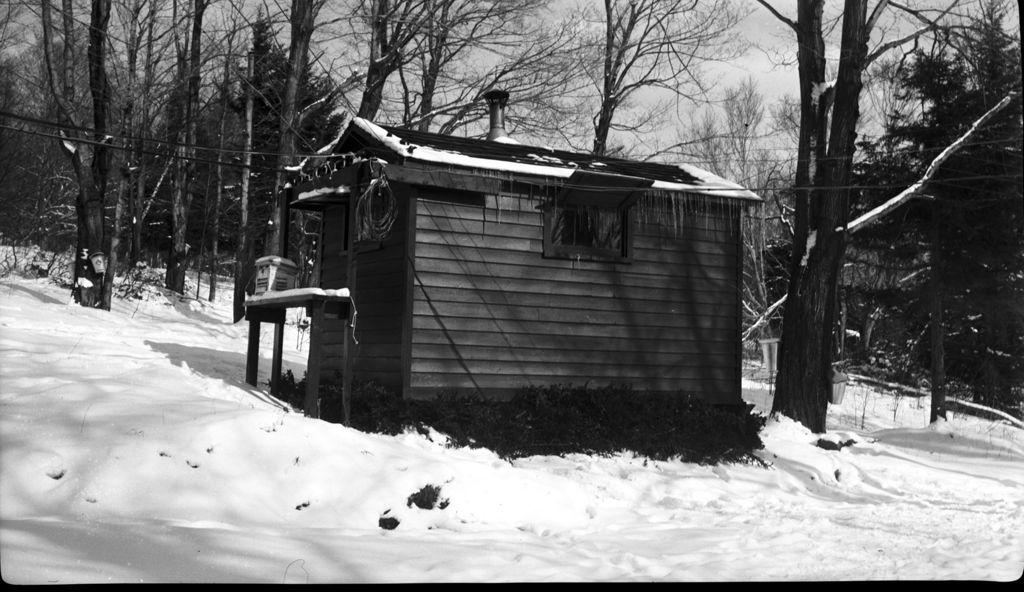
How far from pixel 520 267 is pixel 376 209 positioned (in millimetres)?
2105

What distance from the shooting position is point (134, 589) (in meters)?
4.54

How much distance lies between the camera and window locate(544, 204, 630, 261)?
1202cm

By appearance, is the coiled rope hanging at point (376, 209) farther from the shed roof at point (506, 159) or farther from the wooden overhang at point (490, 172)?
the shed roof at point (506, 159)

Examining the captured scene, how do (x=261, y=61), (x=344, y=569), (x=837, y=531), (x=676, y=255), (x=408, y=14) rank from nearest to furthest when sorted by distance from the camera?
1. (x=344, y=569)
2. (x=837, y=531)
3. (x=676, y=255)
4. (x=408, y=14)
5. (x=261, y=61)

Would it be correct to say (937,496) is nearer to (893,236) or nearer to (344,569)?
(344,569)

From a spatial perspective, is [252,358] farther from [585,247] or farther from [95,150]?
[95,150]

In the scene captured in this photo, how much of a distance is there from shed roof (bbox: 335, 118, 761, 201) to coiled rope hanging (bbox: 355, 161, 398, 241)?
0.53 meters

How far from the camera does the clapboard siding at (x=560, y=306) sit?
1119 centimetres

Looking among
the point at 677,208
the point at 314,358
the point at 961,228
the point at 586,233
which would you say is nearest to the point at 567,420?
the point at 586,233

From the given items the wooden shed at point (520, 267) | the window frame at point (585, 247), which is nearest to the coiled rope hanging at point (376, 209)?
the wooden shed at point (520, 267)

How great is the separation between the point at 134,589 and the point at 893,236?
736 inches

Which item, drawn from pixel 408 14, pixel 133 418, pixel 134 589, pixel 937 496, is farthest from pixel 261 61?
pixel 134 589

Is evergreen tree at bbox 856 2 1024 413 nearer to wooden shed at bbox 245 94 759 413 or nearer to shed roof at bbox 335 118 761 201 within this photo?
shed roof at bbox 335 118 761 201

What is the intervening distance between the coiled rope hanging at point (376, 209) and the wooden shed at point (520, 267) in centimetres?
2
